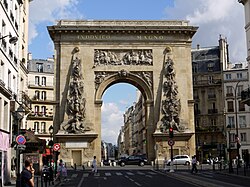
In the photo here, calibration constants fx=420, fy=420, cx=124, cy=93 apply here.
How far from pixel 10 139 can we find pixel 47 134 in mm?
41584

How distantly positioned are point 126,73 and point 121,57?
2.16 metres

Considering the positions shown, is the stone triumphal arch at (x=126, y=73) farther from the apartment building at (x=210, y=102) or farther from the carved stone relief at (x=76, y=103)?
the apartment building at (x=210, y=102)

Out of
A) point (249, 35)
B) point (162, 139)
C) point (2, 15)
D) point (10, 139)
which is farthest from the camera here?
point (162, 139)

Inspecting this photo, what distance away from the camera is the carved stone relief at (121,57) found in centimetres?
4922

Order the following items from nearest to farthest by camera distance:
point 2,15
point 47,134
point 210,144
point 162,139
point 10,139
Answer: point 2,15 < point 10,139 < point 162,139 < point 47,134 < point 210,144

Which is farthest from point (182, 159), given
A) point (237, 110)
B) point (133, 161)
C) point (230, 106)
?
point (230, 106)

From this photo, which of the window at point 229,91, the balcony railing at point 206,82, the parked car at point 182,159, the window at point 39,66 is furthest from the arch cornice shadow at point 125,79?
the balcony railing at point 206,82

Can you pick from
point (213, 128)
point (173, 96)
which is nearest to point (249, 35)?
point (173, 96)

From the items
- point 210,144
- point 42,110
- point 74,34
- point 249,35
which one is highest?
point 74,34

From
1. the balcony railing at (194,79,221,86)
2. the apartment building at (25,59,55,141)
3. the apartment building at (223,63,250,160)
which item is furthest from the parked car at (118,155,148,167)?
the balcony railing at (194,79,221,86)

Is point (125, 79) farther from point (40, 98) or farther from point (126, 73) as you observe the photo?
point (40, 98)

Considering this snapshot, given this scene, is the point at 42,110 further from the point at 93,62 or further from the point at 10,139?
the point at 10,139

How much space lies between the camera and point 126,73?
48.7 metres

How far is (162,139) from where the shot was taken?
46.8 meters
